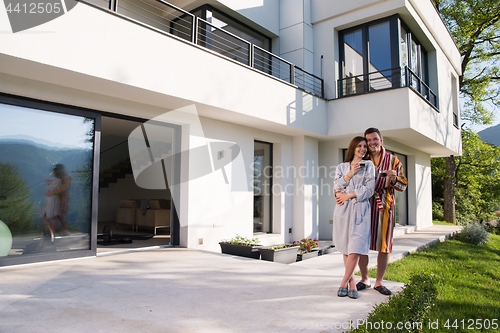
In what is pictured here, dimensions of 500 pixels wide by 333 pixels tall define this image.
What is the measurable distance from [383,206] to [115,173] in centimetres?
1159

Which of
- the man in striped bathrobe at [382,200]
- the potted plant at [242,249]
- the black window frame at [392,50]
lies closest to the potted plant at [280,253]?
the potted plant at [242,249]

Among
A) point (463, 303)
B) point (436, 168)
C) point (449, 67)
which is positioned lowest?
point (463, 303)

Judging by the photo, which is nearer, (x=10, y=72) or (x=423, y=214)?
(x=10, y=72)

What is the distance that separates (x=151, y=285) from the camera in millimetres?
3592

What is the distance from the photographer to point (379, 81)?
8305 millimetres

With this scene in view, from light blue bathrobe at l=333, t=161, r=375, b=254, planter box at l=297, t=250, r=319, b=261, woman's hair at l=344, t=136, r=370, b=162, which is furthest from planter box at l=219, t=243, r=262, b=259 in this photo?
woman's hair at l=344, t=136, r=370, b=162

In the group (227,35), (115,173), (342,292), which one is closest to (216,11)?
(227,35)

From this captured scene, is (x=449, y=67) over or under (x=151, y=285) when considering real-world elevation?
over

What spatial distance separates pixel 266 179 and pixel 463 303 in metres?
5.50

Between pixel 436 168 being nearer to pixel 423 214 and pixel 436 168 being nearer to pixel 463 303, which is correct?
pixel 423 214

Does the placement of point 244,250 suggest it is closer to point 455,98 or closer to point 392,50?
point 392,50

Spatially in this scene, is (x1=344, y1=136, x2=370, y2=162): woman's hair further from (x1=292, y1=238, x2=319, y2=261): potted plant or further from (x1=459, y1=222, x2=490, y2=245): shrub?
(x1=459, y1=222, x2=490, y2=245): shrub

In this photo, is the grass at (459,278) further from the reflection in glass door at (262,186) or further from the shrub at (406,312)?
the reflection in glass door at (262,186)

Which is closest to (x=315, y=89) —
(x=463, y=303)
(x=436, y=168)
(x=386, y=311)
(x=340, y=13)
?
(x=340, y=13)
